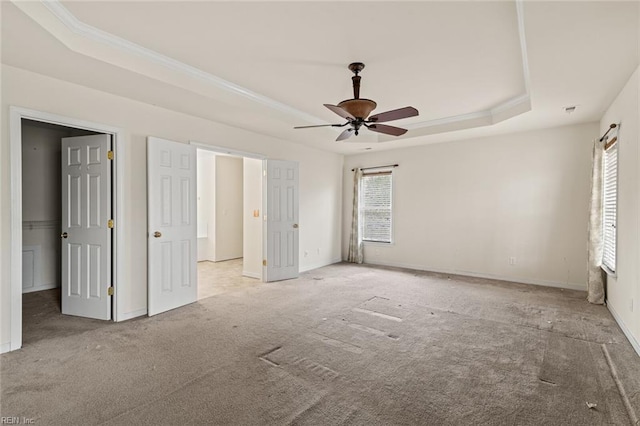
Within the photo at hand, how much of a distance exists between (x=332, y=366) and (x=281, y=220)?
3.41m

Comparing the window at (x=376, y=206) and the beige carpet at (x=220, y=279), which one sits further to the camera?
the window at (x=376, y=206)

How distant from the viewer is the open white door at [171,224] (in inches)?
158

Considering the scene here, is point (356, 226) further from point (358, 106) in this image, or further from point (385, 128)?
point (358, 106)

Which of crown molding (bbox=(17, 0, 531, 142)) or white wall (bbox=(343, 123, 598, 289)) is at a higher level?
crown molding (bbox=(17, 0, 531, 142))

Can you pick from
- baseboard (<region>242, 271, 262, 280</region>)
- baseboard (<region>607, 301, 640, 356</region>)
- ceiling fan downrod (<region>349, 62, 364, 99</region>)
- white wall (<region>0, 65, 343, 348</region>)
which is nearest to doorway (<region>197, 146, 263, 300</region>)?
baseboard (<region>242, 271, 262, 280</region>)

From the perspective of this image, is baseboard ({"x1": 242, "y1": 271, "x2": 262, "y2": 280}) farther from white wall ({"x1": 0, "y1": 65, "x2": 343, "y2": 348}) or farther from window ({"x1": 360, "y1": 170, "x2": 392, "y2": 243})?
window ({"x1": 360, "y1": 170, "x2": 392, "y2": 243})

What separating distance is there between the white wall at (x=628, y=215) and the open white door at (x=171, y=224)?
16.0 ft

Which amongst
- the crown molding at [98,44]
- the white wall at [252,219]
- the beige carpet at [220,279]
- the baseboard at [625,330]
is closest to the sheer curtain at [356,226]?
the white wall at [252,219]

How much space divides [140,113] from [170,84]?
893mm

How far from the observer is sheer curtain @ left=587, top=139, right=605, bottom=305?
14.3 ft

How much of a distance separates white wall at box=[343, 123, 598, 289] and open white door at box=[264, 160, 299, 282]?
218 centimetres

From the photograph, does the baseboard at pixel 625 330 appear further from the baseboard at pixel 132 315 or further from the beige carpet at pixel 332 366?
the baseboard at pixel 132 315

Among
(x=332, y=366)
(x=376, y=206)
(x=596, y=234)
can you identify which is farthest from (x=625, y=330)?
(x=376, y=206)

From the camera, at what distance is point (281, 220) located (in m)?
5.84
